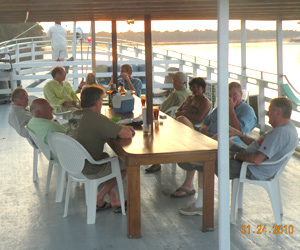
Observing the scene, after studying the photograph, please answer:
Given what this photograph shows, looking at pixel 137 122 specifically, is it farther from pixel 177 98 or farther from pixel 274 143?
pixel 177 98

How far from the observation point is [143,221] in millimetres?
4105

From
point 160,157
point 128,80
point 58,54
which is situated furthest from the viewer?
point 58,54

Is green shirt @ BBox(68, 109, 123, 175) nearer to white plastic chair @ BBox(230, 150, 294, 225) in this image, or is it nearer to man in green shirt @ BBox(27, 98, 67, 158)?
man in green shirt @ BBox(27, 98, 67, 158)

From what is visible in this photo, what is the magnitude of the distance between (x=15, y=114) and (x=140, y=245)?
2261 mm

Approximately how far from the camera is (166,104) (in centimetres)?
631

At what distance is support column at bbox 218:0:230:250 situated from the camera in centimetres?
304

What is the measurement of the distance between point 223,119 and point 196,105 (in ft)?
8.34

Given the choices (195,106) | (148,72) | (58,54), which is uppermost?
(58,54)

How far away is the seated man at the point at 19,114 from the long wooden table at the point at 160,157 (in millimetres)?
1415

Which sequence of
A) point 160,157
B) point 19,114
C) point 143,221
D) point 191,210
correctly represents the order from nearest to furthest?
point 160,157 < point 143,221 < point 191,210 < point 19,114

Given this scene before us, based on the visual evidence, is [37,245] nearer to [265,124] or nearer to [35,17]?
[35,17]

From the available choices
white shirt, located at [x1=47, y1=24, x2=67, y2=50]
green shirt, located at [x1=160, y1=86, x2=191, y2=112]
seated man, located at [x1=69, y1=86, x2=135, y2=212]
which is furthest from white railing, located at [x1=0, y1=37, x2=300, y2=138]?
seated man, located at [x1=69, y1=86, x2=135, y2=212]

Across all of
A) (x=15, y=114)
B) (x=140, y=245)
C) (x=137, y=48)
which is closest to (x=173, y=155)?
(x=140, y=245)

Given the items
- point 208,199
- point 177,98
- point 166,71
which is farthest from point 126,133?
point 166,71
